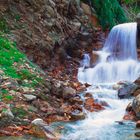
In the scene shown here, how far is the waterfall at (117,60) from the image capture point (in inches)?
606

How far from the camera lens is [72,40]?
16859 mm

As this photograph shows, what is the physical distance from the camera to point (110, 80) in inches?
600

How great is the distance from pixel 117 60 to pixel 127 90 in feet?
14.2

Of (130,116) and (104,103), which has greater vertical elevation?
(104,103)

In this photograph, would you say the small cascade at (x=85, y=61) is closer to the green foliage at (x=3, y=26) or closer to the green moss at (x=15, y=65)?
the green foliage at (x=3, y=26)

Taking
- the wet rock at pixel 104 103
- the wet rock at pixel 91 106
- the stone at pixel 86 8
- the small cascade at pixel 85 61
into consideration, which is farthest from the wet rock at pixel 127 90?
the stone at pixel 86 8

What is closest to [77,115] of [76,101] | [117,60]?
[76,101]

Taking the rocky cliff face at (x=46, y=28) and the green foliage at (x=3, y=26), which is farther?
the rocky cliff face at (x=46, y=28)

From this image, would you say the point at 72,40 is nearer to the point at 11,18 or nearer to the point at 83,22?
the point at 83,22

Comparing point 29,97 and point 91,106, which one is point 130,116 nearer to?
point 91,106

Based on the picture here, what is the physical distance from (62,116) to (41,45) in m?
5.05

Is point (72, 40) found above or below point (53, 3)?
below

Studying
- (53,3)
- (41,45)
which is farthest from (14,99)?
(53,3)

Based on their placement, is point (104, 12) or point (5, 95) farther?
point (104, 12)
